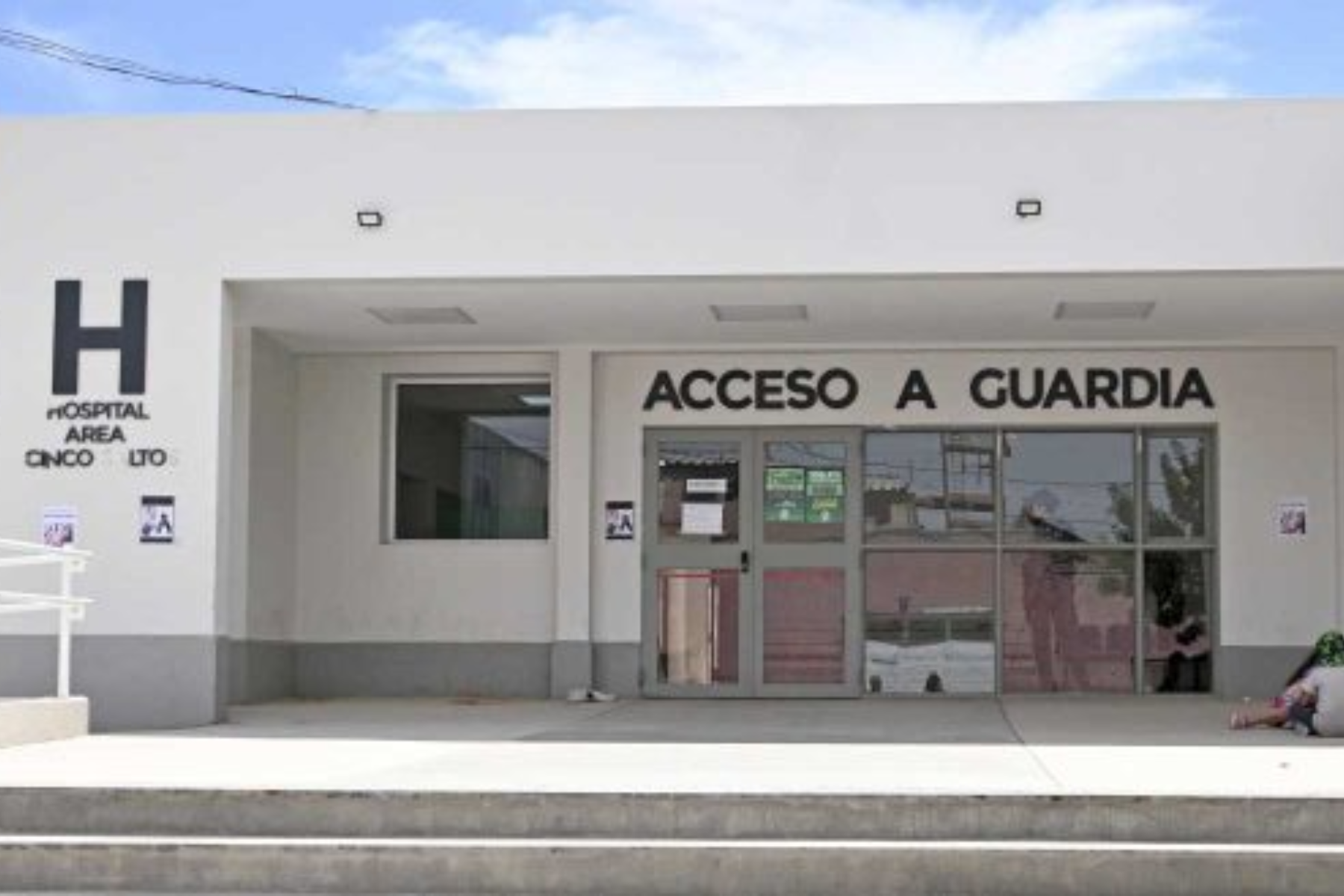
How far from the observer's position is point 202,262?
46.2ft

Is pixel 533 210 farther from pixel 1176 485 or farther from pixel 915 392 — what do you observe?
pixel 1176 485

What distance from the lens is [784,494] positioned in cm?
1727

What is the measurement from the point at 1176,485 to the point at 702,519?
4.31 meters

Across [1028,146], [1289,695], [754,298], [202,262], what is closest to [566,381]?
[754,298]

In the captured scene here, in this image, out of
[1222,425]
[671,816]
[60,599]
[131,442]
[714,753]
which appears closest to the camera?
[671,816]

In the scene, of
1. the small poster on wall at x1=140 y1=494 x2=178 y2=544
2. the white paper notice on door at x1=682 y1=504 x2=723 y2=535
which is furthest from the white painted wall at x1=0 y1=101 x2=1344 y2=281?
the white paper notice on door at x1=682 y1=504 x2=723 y2=535

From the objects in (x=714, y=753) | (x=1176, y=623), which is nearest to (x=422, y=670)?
(x=714, y=753)

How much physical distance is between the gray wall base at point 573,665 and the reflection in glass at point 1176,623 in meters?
5.01

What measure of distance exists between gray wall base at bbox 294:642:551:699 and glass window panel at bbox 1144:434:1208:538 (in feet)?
18.7

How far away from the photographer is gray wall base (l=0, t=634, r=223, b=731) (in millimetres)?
13766

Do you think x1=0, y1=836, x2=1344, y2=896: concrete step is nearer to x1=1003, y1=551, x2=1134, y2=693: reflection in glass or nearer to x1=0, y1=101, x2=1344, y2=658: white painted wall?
x1=0, y1=101, x2=1344, y2=658: white painted wall

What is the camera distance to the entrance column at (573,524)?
17.1m

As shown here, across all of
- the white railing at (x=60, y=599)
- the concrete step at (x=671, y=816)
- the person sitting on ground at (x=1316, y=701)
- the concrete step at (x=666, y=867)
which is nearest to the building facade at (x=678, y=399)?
the white railing at (x=60, y=599)

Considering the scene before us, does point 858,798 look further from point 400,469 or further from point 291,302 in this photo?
point 400,469
